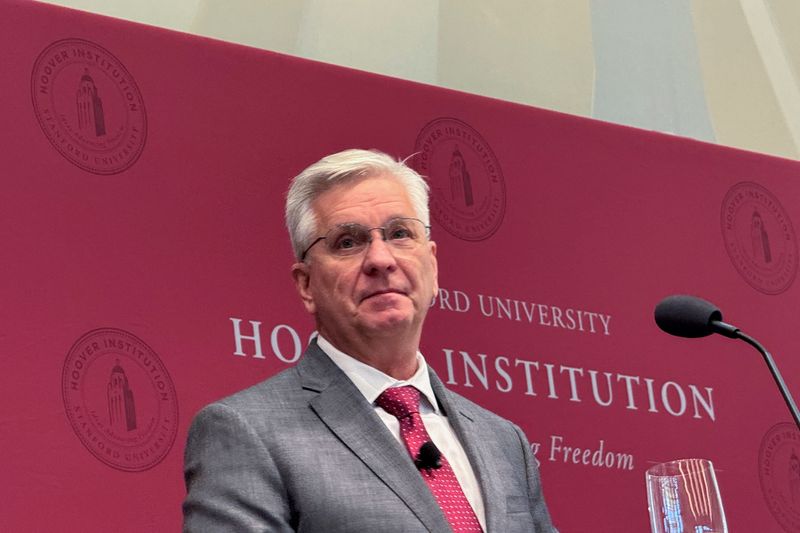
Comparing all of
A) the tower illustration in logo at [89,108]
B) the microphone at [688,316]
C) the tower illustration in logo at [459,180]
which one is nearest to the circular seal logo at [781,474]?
the tower illustration in logo at [459,180]

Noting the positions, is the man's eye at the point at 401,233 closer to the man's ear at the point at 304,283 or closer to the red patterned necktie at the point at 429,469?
the man's ear at the point at 304,283

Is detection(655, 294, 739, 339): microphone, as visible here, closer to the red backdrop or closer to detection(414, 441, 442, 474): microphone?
detection(414, 441, 442, 474): microphone

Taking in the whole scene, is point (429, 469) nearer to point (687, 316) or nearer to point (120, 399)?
point (687, 316)

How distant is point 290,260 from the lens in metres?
3.63

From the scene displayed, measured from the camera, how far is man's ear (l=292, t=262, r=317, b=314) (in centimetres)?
266

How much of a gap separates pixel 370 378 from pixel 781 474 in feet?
7.34

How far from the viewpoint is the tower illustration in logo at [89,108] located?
3385 millimetres

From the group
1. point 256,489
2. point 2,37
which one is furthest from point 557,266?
point 256,489

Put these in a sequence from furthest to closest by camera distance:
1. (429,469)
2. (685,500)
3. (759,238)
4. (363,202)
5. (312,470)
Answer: (759,238) → (363,202) → (429,469) → (312,470) → (685,500)

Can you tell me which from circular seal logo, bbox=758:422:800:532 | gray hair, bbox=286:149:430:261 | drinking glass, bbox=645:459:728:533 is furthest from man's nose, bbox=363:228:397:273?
circular seal logo, bbox=758:422:800:532

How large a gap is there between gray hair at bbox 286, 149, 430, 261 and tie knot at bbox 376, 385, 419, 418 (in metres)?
0.36

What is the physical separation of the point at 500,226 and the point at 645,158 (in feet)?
2.26

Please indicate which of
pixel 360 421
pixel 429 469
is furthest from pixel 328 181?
pixel 429 469

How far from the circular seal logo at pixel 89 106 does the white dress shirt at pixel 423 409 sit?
3.48 feet
